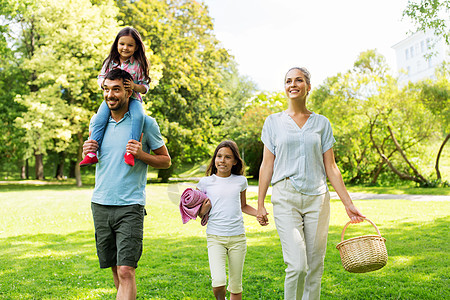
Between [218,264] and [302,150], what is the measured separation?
Answer: 1.34 m

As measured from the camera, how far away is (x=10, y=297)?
4969 millimetres

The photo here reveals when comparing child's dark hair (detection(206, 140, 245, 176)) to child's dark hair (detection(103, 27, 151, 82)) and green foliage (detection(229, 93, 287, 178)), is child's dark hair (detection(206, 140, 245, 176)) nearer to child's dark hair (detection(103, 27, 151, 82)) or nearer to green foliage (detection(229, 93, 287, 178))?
child's dark hair (detection(103, 27, 151, 82))

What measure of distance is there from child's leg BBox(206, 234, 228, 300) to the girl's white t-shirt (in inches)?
3.0

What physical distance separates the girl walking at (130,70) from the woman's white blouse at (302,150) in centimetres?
120

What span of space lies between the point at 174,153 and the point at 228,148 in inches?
961

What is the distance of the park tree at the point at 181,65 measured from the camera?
1029 inches

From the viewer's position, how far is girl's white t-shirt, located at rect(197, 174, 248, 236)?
396cm

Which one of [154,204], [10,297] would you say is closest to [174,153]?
[154,204]

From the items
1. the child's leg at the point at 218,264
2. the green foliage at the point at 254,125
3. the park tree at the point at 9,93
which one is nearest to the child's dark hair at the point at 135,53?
the child's leg at the point at 218,264

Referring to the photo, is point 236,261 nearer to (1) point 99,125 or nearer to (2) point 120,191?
(2) point 120,191

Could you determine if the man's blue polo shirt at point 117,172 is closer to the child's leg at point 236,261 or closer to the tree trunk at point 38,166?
the child's leg at point 236,261

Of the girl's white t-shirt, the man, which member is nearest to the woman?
the girl's white t-shirt

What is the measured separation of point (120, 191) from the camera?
10.3 ft

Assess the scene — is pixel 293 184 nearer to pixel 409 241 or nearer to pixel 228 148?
pixel 228 148
